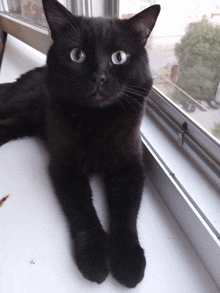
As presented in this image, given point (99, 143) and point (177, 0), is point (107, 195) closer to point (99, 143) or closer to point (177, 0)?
point (99, 143)

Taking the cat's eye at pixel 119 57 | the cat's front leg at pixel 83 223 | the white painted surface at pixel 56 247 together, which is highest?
the cat's eye at pixel 119 57

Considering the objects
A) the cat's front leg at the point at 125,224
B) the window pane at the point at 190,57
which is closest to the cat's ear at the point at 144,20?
the window pane at the point at 190,57

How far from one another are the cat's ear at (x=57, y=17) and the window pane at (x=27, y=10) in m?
0.83

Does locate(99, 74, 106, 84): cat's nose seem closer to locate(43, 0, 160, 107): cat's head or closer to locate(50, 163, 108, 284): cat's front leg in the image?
locate(43, 0, 160, 107): cat's head

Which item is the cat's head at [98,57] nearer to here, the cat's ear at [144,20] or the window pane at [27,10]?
the cat's ear at [144,20]

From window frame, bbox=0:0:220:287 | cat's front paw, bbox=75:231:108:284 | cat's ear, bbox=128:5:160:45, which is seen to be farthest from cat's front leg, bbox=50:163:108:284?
cat's ear, bbox=128:5:160:45

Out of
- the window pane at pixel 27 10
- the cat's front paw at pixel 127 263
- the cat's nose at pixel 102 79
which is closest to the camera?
the cat's front paw at pixel 127 263

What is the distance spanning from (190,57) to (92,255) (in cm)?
65

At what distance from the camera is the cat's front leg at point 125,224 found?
0.50 meters

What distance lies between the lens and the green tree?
0.69 metres

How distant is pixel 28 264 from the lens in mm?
523

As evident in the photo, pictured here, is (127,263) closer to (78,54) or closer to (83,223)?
(83,223)

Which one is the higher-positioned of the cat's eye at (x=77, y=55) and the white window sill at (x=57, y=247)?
the cat's eye at (x=77, y=55)

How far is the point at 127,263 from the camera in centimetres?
51
